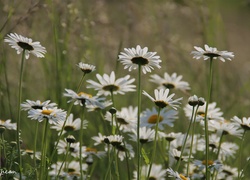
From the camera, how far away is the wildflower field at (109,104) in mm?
1600

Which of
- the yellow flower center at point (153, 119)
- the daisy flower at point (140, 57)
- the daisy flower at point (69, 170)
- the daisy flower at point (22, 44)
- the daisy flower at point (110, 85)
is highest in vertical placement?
the daisy flower at point (22, 44)

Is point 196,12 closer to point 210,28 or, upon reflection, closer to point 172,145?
point 210,28

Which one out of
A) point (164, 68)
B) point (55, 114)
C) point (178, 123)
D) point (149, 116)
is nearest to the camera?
point (55, 114)

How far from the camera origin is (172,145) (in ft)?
6.48

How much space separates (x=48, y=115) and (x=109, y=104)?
274 millimetres

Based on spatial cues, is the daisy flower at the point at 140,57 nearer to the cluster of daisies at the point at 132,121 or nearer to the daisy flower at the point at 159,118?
the cluster of daisies at the point at 132,121

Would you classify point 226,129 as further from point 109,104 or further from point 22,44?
point 22,44

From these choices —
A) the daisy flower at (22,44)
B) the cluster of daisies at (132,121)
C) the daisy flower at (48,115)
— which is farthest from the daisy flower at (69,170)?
the daisy flower at (22,44)

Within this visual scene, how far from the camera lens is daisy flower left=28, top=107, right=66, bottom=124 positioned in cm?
151

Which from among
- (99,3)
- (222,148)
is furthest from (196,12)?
(222,148)

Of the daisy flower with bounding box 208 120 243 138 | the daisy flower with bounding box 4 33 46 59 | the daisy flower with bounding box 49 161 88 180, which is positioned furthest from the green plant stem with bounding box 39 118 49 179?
the daisy flower with bounding box 208 120 243 138

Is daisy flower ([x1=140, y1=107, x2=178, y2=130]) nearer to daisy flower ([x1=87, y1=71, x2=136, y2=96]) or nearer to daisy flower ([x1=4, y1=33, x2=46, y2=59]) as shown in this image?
daisy flower ([x1=87, y1=71, x2=136, y2=96])

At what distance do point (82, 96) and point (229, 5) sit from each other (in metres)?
8.13

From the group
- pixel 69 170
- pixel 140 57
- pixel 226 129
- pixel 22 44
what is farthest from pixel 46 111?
pixel 226 129
